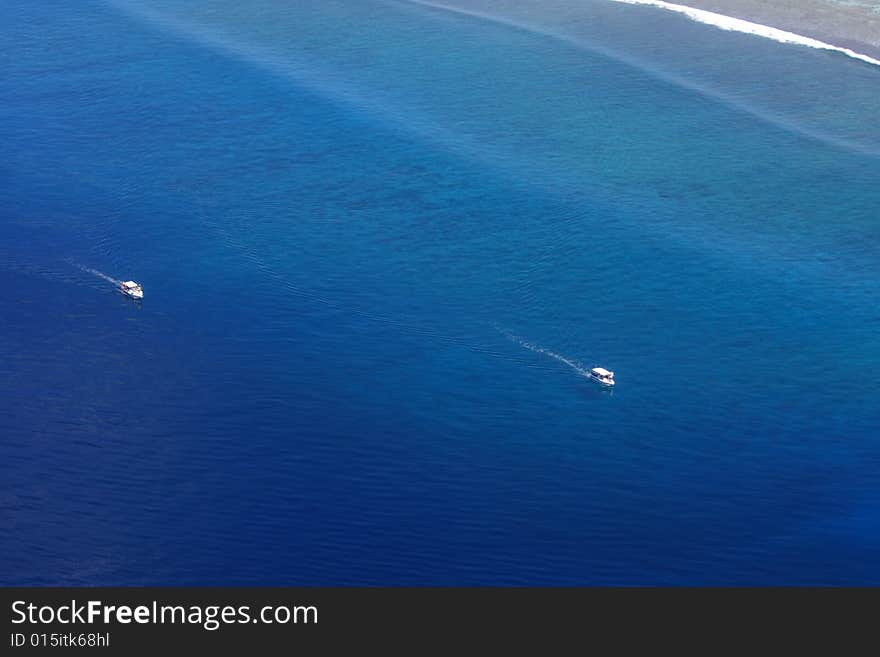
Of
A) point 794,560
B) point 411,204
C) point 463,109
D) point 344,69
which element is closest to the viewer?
point 794,560

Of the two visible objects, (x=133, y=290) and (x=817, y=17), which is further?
(x=817, y=17)

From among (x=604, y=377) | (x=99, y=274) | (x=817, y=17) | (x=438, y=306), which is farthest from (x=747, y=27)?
(x=99, y=274)

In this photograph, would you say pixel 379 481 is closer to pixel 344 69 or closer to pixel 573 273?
pixel 573 273

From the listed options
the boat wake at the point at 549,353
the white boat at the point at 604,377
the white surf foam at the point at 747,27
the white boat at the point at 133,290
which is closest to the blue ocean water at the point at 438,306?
the boat wake at the point at 549,353

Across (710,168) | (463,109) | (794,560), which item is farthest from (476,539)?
(463,109)

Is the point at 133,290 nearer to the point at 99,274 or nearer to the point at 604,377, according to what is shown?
the point at 99,274

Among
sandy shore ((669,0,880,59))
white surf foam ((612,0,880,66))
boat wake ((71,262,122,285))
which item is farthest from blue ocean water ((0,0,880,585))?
sandy shore ((669,0,880,59))

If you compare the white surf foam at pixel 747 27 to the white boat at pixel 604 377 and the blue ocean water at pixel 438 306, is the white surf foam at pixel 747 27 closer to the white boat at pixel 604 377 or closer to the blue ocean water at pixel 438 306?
the blue ocean water at pixel 438 306
